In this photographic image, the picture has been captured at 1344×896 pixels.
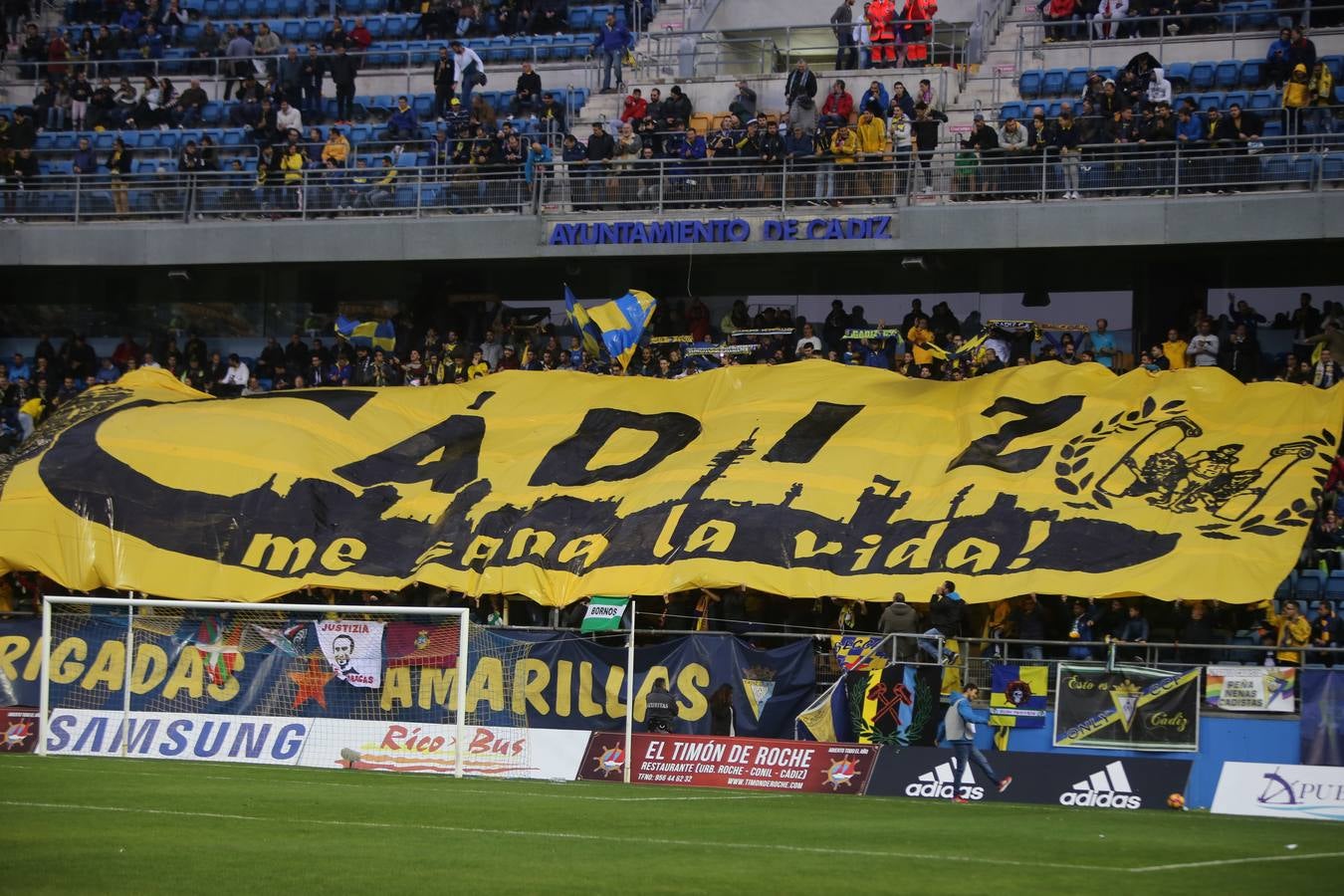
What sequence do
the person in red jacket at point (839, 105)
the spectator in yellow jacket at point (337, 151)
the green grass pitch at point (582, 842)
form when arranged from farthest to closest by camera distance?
the spectator in yellow jacket at point (337, 151)
the person in red jacket at point (839, 105)
the green grass pitch at point (582, 842)

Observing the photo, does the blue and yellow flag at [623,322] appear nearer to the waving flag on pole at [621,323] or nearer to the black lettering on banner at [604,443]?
the waving flag on pole at [621,323]

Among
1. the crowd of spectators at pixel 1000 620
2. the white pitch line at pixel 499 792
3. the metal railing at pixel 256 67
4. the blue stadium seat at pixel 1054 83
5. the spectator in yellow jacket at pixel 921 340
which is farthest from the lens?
the metal railing at pixel 256 67

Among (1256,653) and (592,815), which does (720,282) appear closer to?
(1256,653)

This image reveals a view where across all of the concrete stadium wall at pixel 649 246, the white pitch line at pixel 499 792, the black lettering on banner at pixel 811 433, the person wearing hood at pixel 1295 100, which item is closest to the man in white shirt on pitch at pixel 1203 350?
the concrete stadium wall at pixel 649 246

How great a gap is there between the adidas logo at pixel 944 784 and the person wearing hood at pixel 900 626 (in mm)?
2650

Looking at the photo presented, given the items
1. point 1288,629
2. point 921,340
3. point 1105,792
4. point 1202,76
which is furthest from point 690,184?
point 1105,792

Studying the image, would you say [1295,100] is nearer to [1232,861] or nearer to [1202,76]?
[1202,76]

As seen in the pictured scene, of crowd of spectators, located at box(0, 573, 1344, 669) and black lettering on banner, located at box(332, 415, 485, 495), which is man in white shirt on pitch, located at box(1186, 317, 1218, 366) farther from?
black lettering on banner, located at box(332, 415, 485, 495)

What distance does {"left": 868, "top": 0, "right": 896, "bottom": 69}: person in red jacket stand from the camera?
1390 inches

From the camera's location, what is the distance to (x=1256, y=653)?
909 inches

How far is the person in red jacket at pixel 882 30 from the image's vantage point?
116 feet

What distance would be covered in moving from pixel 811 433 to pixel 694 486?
6.88ft

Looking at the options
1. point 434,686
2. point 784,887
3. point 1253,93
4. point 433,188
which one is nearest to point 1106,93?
point 1253,93

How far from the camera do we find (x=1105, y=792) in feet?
66.3
